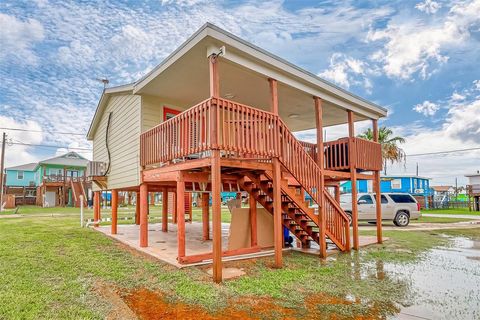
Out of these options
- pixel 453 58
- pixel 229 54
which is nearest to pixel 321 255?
pixel 229 54

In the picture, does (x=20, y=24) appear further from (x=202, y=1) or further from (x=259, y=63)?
(x=259, y=63)

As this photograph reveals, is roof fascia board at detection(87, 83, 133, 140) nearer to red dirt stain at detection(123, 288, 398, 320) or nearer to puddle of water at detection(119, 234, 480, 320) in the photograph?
puddle of water at detection(119, 234, 480, 320)

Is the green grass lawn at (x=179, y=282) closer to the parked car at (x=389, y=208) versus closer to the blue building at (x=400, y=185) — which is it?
the parked car at (x=389, y=208)

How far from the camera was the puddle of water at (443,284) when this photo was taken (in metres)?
4.41

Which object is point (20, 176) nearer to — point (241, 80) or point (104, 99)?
point (104, 99)

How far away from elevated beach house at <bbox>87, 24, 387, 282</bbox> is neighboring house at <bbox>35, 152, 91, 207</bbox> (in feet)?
79.4

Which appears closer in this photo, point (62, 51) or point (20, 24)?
point (20, 24)

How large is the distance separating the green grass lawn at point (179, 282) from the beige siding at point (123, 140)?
2.51 meters

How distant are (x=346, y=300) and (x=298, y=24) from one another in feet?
37.0

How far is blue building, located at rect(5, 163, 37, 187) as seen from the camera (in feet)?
149

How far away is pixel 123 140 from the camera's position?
35.6 feet

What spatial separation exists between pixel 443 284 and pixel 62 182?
3640cm

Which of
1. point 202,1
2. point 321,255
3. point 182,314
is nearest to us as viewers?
point 182,314

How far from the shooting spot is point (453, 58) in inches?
880
